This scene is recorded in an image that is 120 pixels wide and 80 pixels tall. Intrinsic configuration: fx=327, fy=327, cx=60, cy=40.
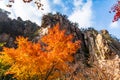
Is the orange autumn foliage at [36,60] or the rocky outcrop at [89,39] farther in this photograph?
the rocky outcrop at [89,39]

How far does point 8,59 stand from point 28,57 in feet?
8.85

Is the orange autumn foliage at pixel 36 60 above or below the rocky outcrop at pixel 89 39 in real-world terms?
below

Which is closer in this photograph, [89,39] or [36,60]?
[36,60]

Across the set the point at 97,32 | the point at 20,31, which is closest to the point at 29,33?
the point at 20,31

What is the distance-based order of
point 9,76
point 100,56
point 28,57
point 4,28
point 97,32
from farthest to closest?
point 4,28, point 97,32, point 100,56, point 9,76, point 28,57

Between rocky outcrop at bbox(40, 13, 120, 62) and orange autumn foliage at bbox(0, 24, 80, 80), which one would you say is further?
rocky outcrop at bbox(40, 13, 120, 62)

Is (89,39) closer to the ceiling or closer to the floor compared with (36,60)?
closer to the ceiling

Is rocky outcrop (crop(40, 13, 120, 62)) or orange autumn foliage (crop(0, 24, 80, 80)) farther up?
rocky outcrop (crop(40, 13, 120, 62))

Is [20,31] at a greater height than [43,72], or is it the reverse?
[20,31]

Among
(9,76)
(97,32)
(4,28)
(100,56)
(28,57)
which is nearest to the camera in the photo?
(28,57)

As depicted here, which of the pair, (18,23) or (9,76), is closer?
(9,76)

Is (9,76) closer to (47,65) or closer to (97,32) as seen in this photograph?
(47,65)

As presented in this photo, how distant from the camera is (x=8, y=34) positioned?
64.0m

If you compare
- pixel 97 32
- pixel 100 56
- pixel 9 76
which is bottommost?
pixel 9 76
